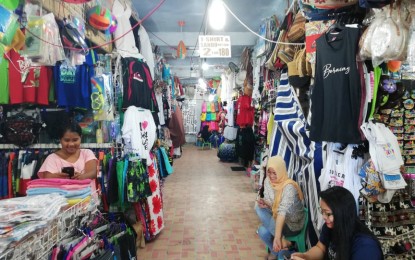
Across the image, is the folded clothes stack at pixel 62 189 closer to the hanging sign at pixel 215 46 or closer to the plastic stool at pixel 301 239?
the plastic stool at pixel 301 239

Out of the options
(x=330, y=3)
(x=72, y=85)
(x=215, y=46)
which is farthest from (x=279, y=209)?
(x=215, y=46)

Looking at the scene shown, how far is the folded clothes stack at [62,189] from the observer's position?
1586 millimetres

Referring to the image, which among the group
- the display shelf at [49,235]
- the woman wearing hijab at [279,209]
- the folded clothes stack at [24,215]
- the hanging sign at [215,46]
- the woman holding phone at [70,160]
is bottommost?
the woman wearing hijab at [279,209]

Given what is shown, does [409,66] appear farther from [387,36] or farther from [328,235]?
[328,235]

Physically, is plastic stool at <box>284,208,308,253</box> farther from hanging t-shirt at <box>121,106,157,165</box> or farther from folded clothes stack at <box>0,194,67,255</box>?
folded clothes stack at <box>0,194,67,255</box>

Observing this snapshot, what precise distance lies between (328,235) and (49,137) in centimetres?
283

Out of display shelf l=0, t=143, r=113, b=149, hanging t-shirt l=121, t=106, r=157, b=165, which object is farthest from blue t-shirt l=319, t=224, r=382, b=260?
display shelf l=0, t=143, r=113, b=149

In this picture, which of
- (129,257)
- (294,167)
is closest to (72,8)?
(129,257)

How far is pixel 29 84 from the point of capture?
2.96 m

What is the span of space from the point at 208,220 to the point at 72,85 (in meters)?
2.43

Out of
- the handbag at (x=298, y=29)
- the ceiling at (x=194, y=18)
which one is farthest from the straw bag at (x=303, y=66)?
the ceiling at (x=194, y=18)

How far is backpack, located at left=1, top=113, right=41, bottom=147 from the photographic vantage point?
306cm

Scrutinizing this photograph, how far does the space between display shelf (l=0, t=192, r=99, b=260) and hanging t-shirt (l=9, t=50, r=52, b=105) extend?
5.76ft

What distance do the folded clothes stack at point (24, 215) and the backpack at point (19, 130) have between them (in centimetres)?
195
